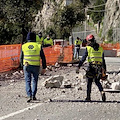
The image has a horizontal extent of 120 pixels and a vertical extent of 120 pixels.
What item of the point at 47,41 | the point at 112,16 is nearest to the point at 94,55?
the point at 47,41

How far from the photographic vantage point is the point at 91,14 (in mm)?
82625

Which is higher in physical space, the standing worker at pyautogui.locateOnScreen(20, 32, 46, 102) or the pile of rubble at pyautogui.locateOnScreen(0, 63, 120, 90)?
the standing worker at pyautogui.locateOnScreen(20, 32, 46, 102)

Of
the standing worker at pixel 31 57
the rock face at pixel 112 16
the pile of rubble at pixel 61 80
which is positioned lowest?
the pile of rubble at pixel 61 80

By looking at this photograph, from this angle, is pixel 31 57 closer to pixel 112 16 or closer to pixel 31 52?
pixel 31 52

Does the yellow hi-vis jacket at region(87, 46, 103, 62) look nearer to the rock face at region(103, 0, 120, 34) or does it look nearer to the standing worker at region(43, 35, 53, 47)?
the standing worker at region(43, 35, 53, 47)

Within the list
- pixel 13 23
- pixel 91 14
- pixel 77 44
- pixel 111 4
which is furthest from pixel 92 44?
pixel 91 14

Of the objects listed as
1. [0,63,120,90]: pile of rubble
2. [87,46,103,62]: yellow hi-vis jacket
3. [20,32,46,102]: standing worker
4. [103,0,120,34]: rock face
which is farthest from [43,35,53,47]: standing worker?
[103,0,120,34]: rock face

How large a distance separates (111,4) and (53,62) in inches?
1917

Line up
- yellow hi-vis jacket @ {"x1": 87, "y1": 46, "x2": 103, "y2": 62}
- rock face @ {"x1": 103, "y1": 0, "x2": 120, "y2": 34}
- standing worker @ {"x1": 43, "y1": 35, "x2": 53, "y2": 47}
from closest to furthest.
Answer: yellow hi-vis jacket @ {"x1": 87, "y1": 46, "x2": 103, "y2": 62}
standing worker @ {"x1": 43, "y1": 35, "x2": 53, "y2": 47}
rock face @ {"x1": 103, "y1": 0, "x2": 120, "y2": 34}

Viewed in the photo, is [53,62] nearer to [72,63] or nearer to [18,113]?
[72,63]

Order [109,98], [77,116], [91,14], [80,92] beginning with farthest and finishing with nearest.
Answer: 1. [91,14]
2. [80,92]
3. [109,98]
4. [77,116]

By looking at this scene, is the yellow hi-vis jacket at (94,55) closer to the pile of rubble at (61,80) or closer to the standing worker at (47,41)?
the pile of rubble at (61,80)

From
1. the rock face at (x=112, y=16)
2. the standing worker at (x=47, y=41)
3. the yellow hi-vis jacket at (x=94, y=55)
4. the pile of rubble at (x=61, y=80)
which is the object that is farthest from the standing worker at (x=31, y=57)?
the rock face at (x=112, y=16)

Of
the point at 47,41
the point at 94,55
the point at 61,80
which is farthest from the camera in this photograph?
the point at 47,41
